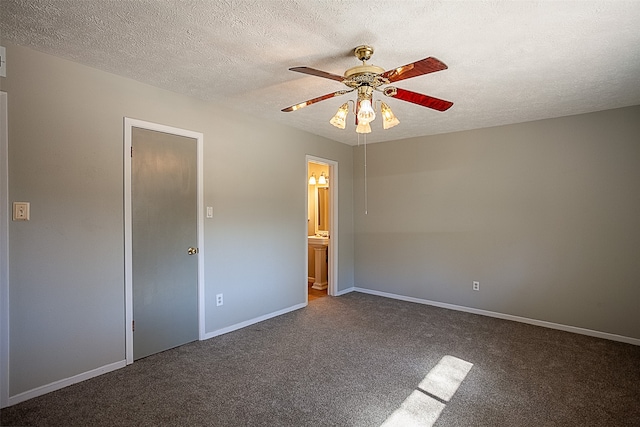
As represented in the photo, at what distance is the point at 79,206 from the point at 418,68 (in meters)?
2.58

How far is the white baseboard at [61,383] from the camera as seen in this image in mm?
2264

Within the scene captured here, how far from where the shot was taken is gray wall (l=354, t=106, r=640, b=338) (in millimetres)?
3447

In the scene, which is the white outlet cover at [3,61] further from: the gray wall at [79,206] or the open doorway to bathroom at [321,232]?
the open doorway to bathroom at [321,232]

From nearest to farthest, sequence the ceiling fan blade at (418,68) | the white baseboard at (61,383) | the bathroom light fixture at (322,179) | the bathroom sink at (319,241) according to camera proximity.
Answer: the ceiling fan blade at (418,68) < the white baseboard at (61,383) < the bathroom sink at (319,241) < the bathroom light fixture at (322,179)

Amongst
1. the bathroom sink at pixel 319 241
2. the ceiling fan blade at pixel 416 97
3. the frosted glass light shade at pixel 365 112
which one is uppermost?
the ceiling fan blade at pixel 416 97

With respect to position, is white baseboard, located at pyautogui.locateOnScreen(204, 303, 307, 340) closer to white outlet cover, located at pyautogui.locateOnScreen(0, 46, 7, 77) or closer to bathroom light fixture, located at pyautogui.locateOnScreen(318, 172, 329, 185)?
bathroom light fixture, located at pyautogui.locateOnScreen(318, 172, 329, 185)

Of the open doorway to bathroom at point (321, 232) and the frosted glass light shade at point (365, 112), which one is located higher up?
the frosted glass light shade at point (365, 112)

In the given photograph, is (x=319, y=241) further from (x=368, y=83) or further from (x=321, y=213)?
(x=368, y=83)

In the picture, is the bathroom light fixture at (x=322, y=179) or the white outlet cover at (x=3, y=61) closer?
the white outlet cover at (x=3, y=61)

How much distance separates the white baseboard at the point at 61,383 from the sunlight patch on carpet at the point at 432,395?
2189 millimetres

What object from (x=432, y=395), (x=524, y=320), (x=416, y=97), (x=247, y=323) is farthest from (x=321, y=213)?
(x=416, y=97)

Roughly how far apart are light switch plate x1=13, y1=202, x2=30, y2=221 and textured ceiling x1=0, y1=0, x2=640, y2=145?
3.51 ft

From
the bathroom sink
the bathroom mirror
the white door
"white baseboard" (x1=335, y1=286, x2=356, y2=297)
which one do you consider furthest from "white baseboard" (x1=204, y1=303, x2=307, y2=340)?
the bathroom mirror

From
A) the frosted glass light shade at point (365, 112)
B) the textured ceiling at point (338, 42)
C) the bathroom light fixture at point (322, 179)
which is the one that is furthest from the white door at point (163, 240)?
the bathroom light fixture at point (322, 179)
